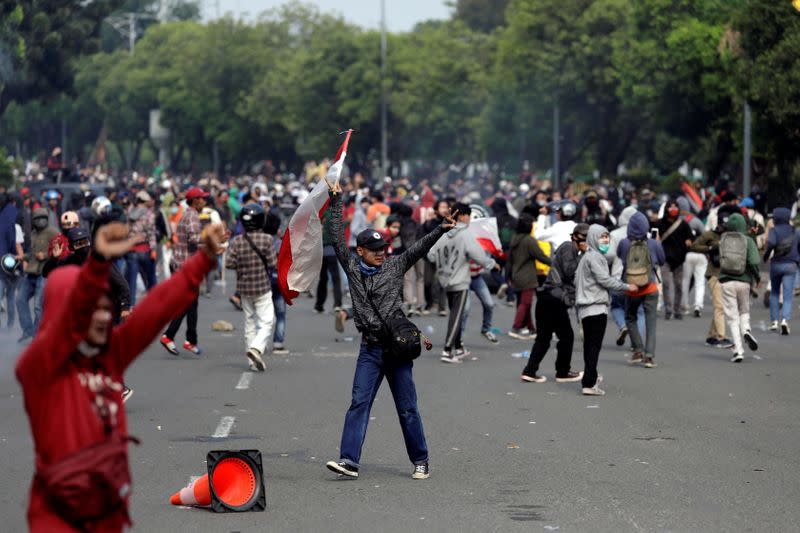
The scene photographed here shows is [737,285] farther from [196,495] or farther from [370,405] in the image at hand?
[196,495]

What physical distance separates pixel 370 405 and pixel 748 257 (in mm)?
8082

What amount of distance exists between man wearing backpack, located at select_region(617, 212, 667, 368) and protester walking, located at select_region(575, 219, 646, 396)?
6.34 ft

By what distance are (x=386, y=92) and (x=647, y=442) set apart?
6079cm

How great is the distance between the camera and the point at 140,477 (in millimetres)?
9695

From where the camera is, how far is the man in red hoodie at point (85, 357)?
5.09 meters

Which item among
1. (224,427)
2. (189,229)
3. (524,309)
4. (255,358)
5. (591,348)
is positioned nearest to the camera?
(224,427)

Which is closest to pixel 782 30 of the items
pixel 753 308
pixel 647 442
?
pixel 753 308

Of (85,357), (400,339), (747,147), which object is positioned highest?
(747,147)

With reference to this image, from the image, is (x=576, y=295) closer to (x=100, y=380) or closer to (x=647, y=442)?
(x=647, y=442)

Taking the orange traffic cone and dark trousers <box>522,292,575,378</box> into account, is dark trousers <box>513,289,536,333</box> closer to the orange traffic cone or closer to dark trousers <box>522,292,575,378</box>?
dark trousers <box>522,292,575,378</box>

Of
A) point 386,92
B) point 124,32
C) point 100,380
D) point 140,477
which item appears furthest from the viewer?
point 124,32

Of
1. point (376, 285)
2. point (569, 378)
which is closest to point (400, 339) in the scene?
point (376, 285)

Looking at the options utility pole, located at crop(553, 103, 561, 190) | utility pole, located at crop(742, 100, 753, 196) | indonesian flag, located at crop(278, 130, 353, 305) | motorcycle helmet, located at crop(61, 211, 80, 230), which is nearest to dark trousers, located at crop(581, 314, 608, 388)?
indonesian flag, located at crop(278, 130, 353, 305)

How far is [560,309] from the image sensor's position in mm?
14594
